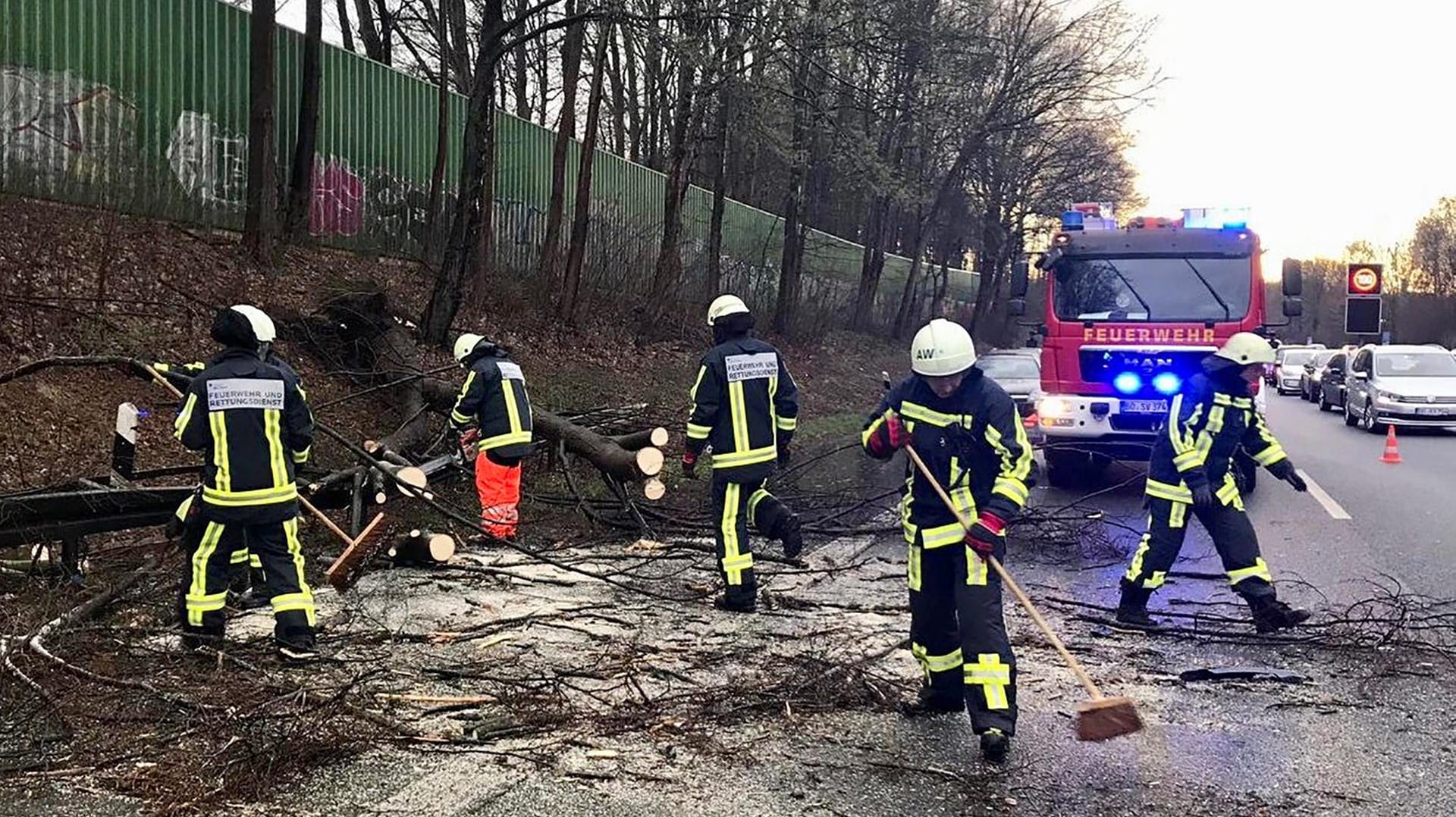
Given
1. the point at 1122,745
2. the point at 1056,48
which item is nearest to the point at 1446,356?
the point at 1056,48

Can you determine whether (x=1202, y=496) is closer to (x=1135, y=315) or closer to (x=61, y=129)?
(x=1135, y=315)

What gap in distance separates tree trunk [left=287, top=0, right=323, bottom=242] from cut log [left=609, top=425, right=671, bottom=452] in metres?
6.97

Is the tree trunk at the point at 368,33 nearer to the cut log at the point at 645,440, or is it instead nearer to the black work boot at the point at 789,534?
the cut log at the point at 645,440

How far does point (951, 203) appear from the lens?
3747 cm

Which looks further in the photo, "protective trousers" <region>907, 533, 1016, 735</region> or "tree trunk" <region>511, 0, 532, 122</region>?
"tree trunk" <region>511, 0, 532, 122</region>

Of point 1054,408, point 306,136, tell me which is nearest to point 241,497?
point 1054,408

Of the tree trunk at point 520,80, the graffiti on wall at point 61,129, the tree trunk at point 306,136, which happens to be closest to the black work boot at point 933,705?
the graffiti on wall at point 61,129

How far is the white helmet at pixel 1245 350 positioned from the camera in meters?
6.86

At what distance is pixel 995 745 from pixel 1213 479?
124 inches

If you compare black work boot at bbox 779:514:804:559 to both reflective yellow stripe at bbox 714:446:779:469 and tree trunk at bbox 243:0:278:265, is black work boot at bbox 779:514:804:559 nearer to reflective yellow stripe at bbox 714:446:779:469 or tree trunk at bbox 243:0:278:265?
reflective yellow stripe at bbox 714:446:779:469

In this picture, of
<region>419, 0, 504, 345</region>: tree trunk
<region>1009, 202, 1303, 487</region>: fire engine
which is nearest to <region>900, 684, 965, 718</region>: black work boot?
<region>1009, 202, 1303, 487</region>: fire engine

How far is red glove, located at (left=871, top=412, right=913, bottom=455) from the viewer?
5.11m

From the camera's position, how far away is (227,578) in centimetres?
580

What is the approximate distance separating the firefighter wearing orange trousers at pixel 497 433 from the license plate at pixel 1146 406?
20.1ft
